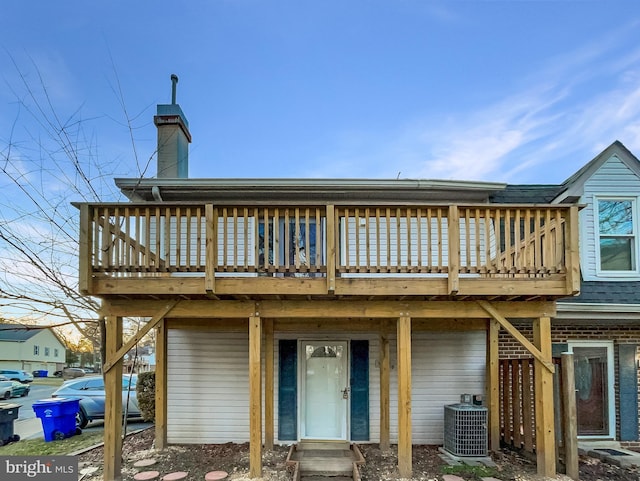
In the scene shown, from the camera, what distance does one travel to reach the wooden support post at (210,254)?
5.42 m

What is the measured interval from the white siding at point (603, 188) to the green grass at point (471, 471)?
4223 millimetres

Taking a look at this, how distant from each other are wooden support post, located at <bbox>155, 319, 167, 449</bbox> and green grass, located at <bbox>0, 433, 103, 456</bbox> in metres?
1.63

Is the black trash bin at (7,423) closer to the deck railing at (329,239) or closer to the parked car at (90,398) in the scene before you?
the parked car at (90,398)

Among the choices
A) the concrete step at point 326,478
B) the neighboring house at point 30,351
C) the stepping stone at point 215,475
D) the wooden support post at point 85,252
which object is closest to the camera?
the wooden support post at point 85,252

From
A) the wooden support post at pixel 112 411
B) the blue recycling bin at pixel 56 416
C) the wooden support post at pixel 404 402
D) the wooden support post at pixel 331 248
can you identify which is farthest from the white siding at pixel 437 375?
the blue recycling bin at pixel 56 416

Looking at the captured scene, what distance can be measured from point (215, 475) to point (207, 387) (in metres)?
2.23

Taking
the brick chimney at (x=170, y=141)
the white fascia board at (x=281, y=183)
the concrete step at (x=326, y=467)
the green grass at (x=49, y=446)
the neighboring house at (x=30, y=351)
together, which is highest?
the brick chimney at (x=170, y=141)

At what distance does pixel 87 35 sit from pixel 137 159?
3212mm

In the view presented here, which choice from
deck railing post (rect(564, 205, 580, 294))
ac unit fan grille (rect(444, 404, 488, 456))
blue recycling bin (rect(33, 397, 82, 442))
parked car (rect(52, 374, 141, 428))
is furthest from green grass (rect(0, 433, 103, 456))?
deck railing post (rect(564, 205, 580, 294))

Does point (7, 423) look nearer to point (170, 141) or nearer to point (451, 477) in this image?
point (170, 141)

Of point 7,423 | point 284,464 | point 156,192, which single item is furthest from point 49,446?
point 156,192

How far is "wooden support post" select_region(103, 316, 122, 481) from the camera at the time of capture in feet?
18.0

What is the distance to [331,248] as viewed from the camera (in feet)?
17.9

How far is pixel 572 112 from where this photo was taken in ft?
39.7
